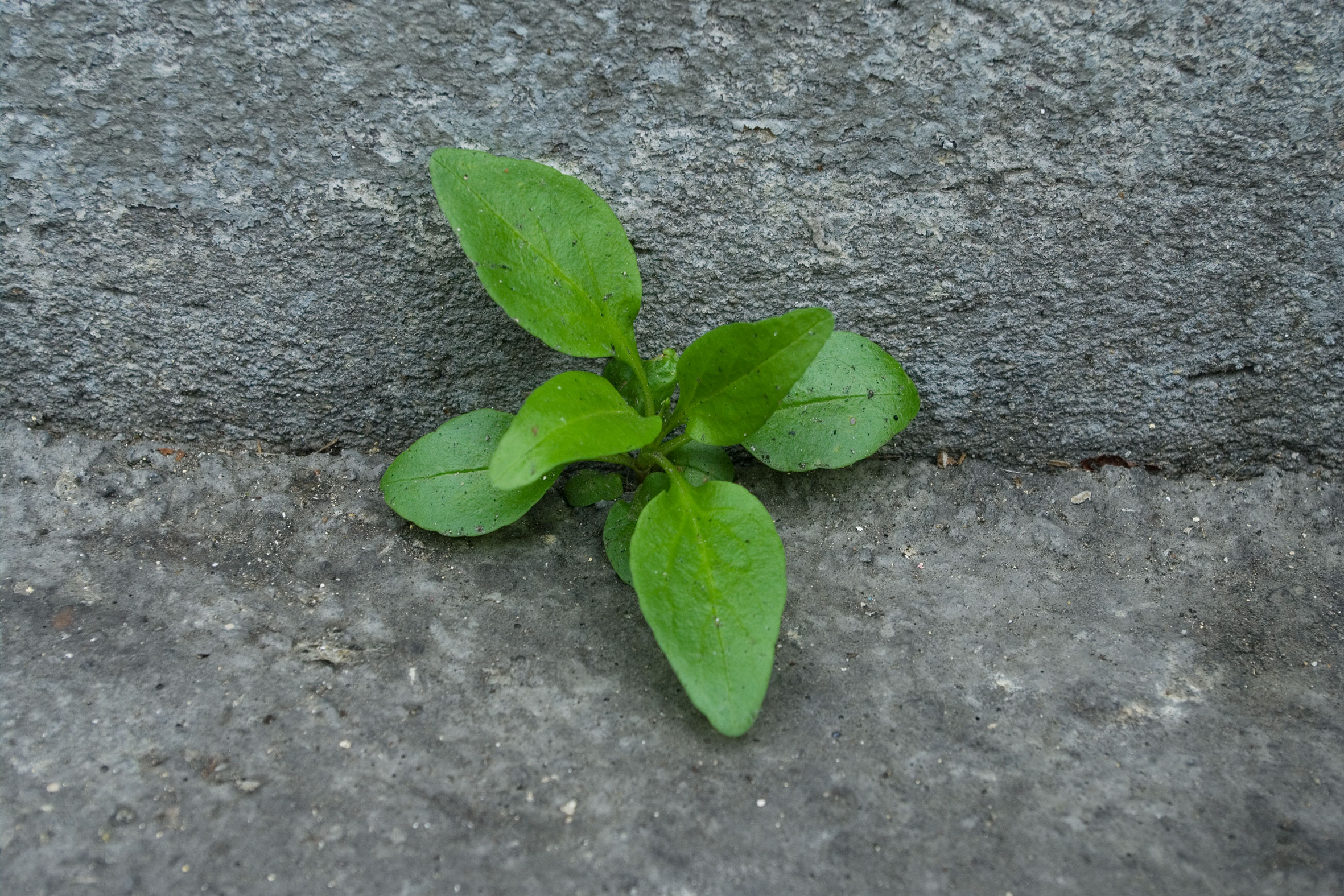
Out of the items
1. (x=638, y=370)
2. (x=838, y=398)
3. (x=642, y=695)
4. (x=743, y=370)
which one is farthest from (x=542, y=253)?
(x=642, y=695)

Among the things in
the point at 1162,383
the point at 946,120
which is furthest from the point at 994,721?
the point at 946,120

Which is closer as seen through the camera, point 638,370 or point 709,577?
point 709,577

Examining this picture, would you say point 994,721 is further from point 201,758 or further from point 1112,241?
point 201,758

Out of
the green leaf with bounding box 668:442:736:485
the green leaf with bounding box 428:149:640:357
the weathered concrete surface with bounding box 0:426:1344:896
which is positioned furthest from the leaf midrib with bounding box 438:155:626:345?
the weathered concrete surface with bounding box 0:426:1344:896

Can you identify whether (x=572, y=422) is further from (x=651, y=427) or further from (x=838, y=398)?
(x=838, y=398)

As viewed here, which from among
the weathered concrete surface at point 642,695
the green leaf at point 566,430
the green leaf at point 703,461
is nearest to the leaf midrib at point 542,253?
the green leaf at point 566,430

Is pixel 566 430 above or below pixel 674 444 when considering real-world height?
above
